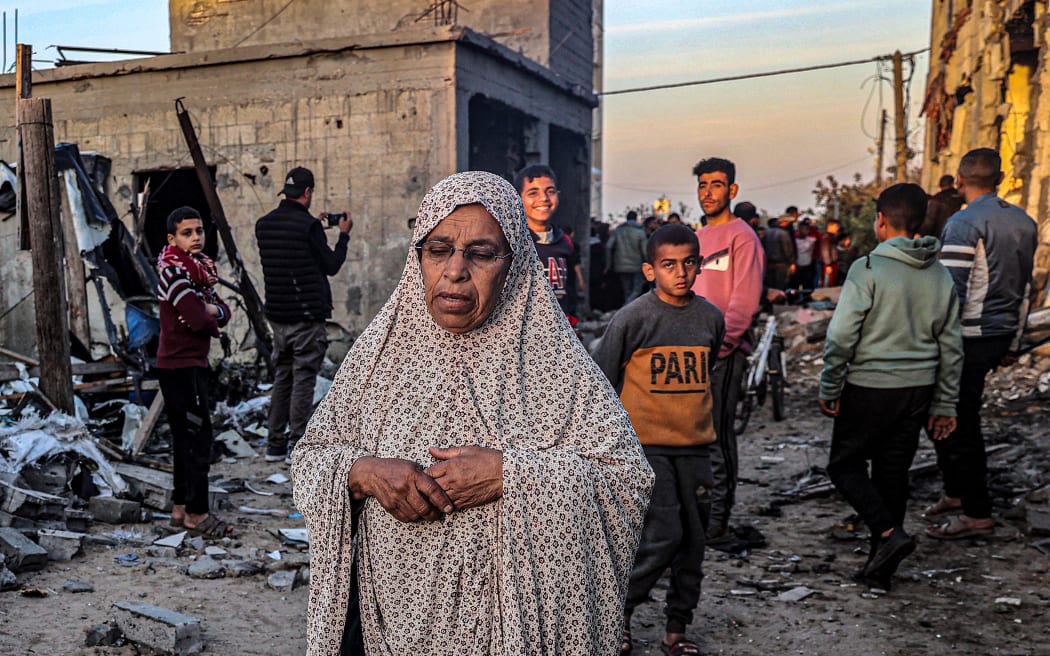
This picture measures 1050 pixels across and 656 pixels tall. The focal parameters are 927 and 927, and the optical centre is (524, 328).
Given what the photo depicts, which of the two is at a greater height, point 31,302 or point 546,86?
point 546,86

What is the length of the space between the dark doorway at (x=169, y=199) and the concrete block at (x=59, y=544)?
8.10 meters

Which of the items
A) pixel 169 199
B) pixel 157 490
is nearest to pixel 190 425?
pixel 157 490

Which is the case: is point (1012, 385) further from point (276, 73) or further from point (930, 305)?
point (276, 73)

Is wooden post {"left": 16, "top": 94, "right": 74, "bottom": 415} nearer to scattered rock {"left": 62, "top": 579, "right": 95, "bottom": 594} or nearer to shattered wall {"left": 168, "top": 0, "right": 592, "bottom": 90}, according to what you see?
scattered rock {"left": 62, "top": 579, "right": 95, "bottom": 594}

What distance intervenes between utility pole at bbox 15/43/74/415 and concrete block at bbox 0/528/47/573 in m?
1.62

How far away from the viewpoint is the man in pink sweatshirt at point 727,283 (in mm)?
4695

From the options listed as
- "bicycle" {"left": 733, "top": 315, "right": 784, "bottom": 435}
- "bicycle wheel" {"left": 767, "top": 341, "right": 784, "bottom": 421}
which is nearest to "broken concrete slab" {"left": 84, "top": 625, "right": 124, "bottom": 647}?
"bicycle" {"left": 733, "top": 315, "right": 784, "bottom": 435}

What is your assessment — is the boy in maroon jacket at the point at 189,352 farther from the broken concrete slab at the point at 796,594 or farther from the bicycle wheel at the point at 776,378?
the bicycle wheel at the point at 776,378

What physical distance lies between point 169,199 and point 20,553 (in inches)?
372

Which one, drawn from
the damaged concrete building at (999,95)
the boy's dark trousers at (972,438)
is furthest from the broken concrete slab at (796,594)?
the damaged concrete building at (999,95)

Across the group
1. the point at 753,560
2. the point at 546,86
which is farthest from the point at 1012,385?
the point at 546,86

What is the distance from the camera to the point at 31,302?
1143cm

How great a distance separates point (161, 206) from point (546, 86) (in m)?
6.09

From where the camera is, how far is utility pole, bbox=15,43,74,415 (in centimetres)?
598
